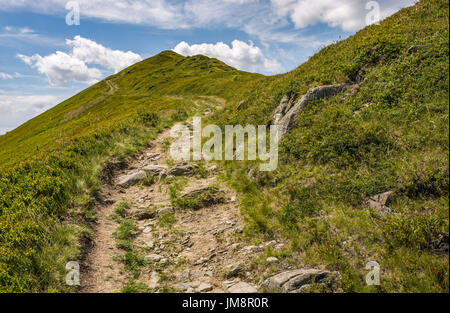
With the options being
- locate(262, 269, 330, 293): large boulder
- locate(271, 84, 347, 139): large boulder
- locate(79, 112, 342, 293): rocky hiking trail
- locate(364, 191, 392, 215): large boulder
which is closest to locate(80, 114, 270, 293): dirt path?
locate(79, 112, 342, 293): rocky hiking trail

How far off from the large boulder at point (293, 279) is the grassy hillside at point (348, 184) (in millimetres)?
396

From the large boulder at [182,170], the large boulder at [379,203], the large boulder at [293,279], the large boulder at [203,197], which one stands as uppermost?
the large boulder at [182,170]

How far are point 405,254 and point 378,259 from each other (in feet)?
1.80

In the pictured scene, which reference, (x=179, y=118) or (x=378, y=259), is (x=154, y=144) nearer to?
(x=179, y=118)

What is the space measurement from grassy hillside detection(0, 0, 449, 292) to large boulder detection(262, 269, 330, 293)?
40 cm

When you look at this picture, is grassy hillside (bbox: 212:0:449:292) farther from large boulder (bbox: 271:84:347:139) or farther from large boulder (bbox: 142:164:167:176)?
large boulder (bbox: 142:164:167:176)

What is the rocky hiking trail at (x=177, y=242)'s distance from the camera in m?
6.75

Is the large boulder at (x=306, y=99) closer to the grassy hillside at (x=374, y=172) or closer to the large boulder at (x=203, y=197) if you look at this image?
the grassy hillside at (x=374, y=172)

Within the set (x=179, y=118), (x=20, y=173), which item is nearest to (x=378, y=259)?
(x=20, y=173)

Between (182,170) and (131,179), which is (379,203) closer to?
(182,170)

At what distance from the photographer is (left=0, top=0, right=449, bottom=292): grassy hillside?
5.93m

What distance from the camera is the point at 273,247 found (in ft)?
24.5

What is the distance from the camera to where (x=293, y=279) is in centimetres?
595

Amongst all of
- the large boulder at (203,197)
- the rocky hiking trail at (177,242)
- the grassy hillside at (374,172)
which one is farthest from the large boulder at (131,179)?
the grassy hillside at (374,172)
